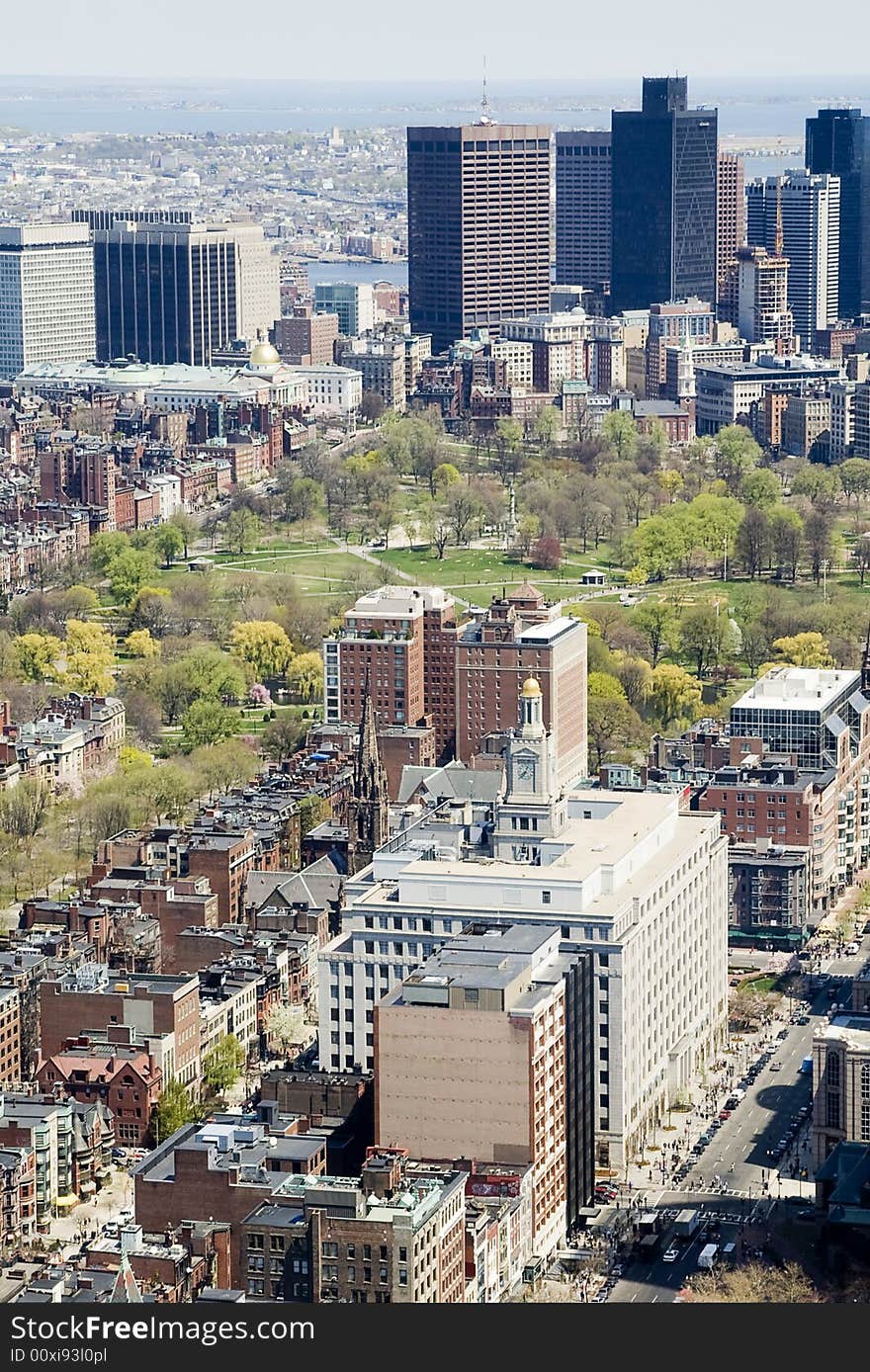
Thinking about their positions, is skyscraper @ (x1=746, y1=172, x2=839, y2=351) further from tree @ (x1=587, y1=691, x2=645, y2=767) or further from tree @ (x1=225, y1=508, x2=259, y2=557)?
tree @ (x1=587, y1=691, x2=645, y2=767)

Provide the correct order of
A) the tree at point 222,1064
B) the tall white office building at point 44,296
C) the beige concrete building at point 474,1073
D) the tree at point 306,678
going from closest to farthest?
the beige concrete building at point 474,1073
the tree at point 222,1064
the tree at point 306,678
the tall white office building at point 44,296

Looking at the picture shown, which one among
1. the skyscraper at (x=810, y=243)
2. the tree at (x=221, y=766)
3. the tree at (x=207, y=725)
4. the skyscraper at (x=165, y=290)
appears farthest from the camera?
the skyscraper at (x=810, y=243)

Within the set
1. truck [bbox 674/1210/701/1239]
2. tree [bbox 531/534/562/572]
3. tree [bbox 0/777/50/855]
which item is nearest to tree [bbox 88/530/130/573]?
tree [bbox 531/534/562/572]

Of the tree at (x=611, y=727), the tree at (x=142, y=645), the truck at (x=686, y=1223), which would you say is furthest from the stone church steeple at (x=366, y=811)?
the tree at (x=142, y=645)

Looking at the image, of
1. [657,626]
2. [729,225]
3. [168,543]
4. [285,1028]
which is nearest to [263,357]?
[729,225]

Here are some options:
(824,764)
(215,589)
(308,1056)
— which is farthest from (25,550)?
(308,1056)

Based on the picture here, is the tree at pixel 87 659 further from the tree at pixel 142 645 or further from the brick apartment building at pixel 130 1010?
the brick apartment building at pixel 130 1010

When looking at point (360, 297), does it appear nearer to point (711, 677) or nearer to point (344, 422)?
point (344, 422)
